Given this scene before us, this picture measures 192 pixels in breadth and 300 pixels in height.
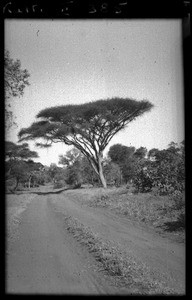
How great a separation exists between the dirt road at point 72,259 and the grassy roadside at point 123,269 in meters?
0.14

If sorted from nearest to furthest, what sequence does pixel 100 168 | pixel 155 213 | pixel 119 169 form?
pixel 155 213
pixel 100 168
pixel 119 169

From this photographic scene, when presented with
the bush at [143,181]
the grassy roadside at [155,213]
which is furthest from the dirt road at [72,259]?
the bush at [143,181]

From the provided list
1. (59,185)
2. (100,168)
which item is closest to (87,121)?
(100,168)

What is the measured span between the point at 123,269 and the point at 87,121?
672 inches

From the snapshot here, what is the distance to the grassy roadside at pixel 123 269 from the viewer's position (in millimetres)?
3998

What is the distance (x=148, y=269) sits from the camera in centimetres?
467

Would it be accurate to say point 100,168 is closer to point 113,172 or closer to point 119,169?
point 119,169

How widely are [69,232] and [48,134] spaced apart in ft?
49.6

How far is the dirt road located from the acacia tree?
37.5 ft

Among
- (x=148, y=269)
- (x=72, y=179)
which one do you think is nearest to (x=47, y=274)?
(x=148, y=269)

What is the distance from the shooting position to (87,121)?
2114 cm

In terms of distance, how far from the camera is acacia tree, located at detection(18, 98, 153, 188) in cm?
1916

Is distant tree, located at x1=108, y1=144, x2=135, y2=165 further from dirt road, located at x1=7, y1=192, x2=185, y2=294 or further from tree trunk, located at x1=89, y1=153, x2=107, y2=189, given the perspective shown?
dirt road, located at x1=7, y1=192, x2=185, y2=294

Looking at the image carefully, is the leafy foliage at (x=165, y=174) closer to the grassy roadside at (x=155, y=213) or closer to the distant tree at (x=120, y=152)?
the grassy roadside at (x=155, y=213)
